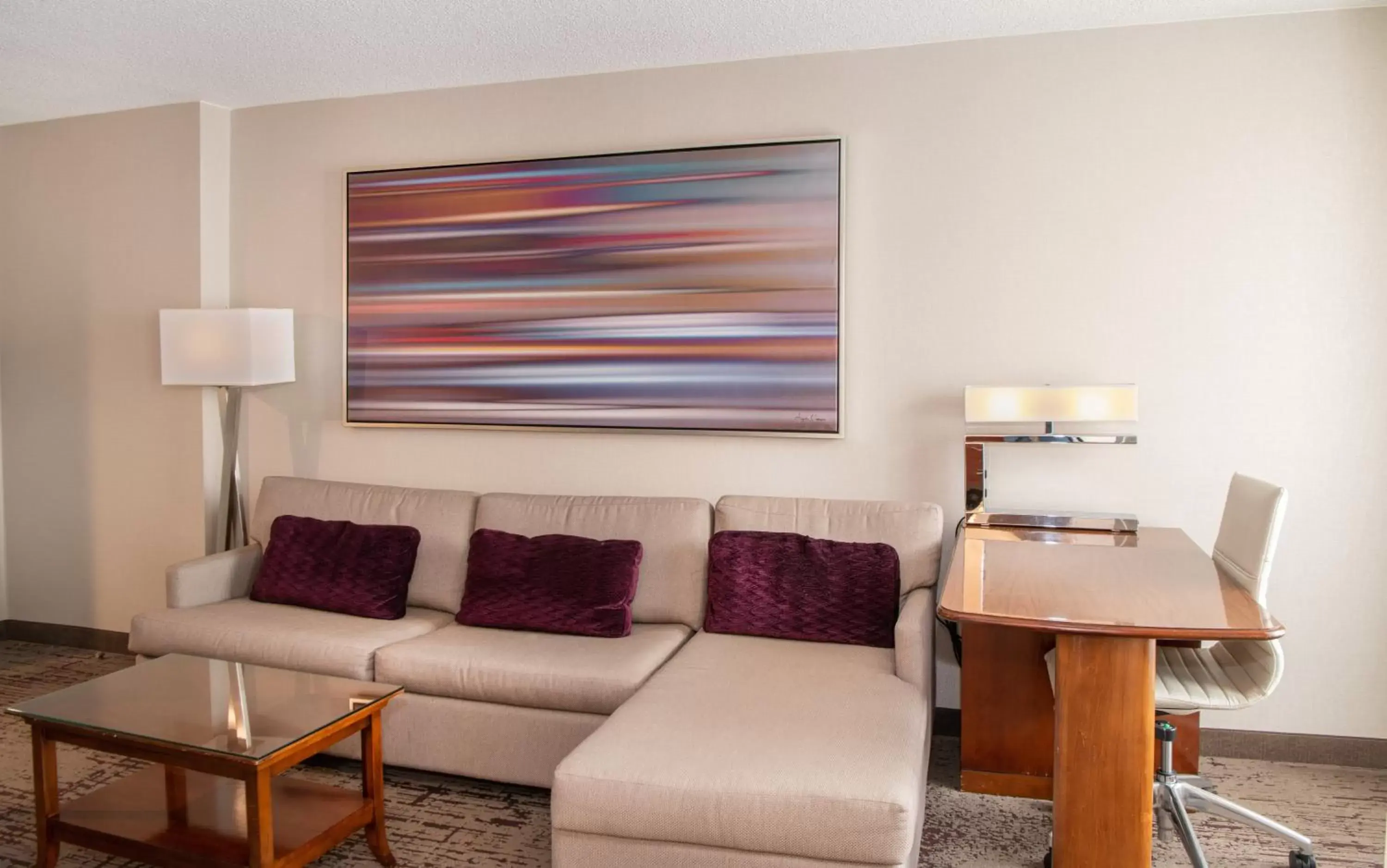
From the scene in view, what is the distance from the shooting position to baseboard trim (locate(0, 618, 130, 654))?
475cm

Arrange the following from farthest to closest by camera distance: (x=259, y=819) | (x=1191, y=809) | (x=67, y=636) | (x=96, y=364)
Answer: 1. (x=67, y=636)
2. (x=96, y=364)
3. (x=1191, y=809)
4. (x=259, y=819)

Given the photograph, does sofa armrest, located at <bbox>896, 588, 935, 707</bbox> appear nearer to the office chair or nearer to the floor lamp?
the office chair

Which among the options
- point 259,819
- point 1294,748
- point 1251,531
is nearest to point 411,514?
point 259,819

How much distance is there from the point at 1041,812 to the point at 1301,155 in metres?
2.32

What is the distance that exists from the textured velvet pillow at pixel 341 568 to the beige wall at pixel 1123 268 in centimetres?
90

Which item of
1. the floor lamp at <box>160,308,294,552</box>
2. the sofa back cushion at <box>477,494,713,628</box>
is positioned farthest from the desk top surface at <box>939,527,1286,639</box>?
the floor lamp at <box>160,308,294,552</box>

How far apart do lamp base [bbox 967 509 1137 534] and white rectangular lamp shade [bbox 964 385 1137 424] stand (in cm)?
34

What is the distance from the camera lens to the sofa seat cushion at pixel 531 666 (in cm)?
305

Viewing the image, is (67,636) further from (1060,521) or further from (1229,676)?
(1229,676)

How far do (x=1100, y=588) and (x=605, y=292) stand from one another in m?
2.29

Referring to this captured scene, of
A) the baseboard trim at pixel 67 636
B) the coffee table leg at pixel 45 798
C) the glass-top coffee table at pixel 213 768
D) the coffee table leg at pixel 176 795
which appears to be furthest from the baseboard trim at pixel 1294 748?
the baseboard trim at pixel 67 636

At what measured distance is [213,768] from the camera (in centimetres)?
243

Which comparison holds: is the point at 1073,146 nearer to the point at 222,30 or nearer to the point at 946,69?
the point at 946,69

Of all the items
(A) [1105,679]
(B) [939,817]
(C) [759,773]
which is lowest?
(B) [939,817]
